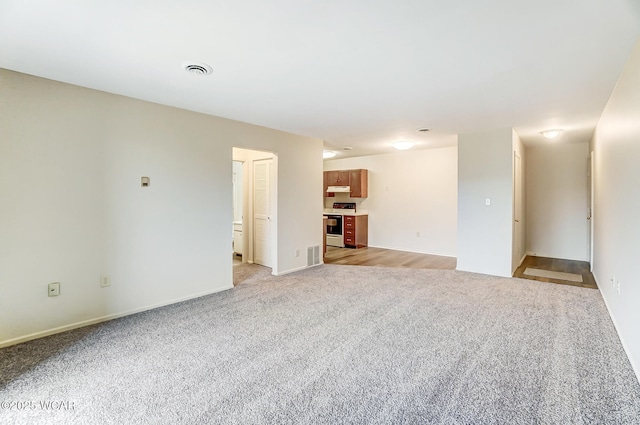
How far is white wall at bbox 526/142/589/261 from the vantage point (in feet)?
20.4

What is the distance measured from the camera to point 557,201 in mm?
6445

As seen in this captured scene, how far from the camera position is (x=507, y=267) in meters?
4.86

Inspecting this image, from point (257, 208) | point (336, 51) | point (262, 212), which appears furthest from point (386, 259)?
point (336, 51)

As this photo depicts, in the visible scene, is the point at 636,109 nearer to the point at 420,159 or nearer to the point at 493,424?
the point at 493,424

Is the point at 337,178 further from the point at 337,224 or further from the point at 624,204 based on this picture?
the point at 624,204

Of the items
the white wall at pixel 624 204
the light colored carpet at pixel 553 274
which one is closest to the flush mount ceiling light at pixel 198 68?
the white wall at pixel 624 204

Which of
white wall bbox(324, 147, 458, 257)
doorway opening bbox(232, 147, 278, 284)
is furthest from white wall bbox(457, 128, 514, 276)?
doorway opening bbox(232, 147, 278, 284)

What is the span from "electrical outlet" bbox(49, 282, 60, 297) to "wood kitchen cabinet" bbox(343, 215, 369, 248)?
233 inches

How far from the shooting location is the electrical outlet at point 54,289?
9.53 ft

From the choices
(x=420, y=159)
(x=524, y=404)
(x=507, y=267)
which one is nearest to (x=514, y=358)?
(x=524, y=404)

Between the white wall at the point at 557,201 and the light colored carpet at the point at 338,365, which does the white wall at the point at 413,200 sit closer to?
the white wall at the point at 557,201

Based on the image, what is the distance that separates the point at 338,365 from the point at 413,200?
5656 millimetres

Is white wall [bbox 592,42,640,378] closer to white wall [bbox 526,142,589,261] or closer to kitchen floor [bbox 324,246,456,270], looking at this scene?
kitchen floor [bbox 324,246,456,270]

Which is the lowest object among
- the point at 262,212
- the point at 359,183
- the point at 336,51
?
the point at 262,212
